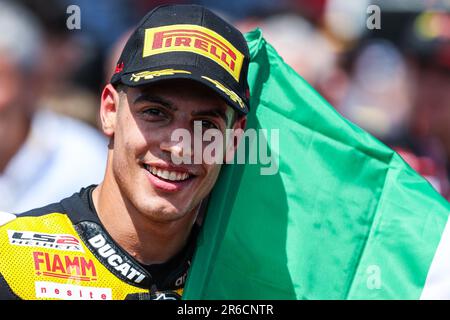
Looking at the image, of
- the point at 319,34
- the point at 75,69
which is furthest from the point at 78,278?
the point at 319,34

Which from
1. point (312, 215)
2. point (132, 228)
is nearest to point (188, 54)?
point (132, 228)

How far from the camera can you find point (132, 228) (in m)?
3.39

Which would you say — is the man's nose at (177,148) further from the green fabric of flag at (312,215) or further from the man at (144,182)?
the green fabric of flag at (312,215)

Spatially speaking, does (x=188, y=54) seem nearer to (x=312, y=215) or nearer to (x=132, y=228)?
(x=132, y=228)

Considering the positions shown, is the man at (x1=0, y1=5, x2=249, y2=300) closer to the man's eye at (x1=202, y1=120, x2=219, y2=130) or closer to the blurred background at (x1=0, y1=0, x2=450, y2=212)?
the man's eye at (x1=202, y1=120, x2=219, y2=130)

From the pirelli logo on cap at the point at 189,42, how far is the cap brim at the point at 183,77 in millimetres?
A: 94

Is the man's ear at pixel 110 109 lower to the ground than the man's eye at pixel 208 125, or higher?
higher

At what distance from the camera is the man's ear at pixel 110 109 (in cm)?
343

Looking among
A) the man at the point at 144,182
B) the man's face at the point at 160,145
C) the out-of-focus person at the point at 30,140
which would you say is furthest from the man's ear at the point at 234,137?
the out-of-focus person at the point at 30,140

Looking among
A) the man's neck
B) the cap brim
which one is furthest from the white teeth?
the cap brim

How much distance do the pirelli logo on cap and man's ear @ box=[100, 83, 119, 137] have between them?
0.20 meters

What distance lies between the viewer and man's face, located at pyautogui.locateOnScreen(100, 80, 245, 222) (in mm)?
3279

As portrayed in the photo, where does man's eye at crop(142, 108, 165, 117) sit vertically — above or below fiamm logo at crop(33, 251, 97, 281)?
above
